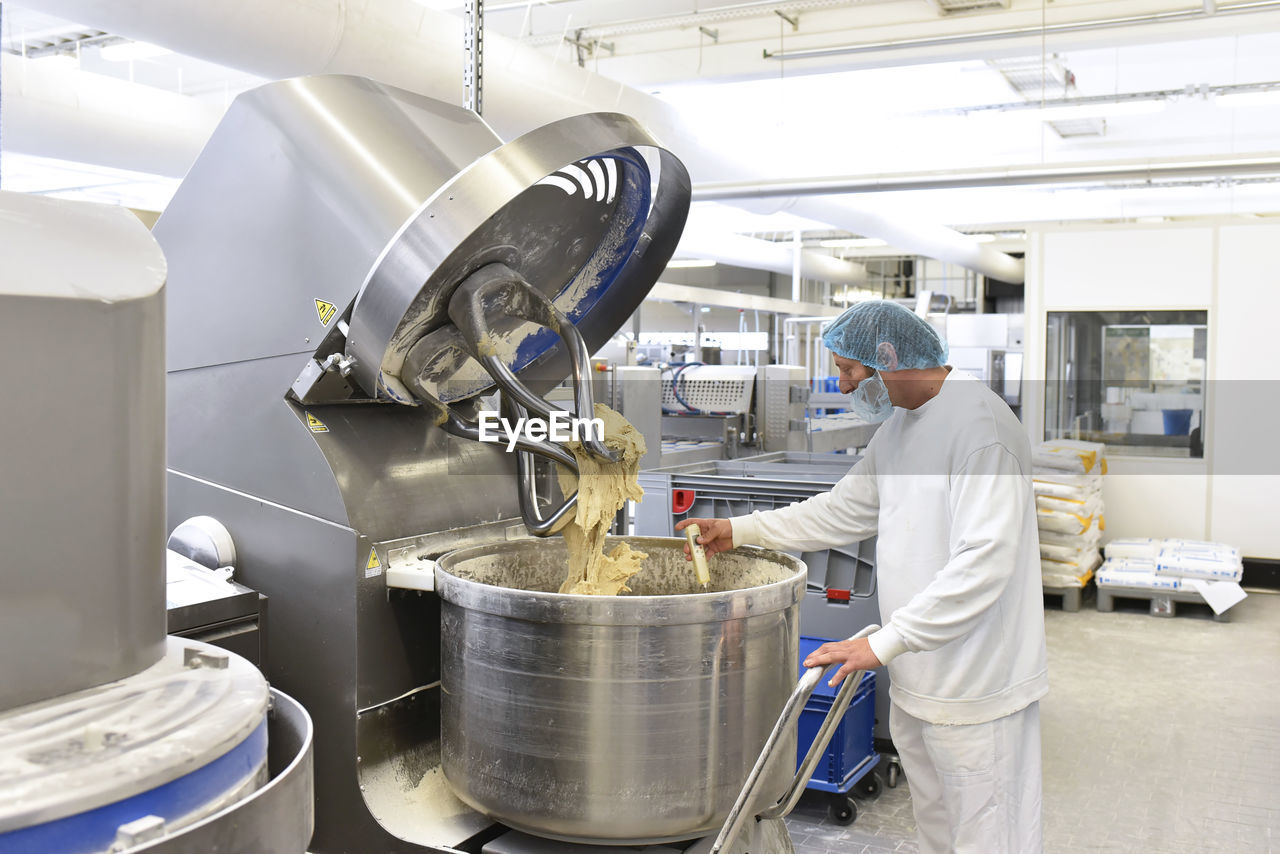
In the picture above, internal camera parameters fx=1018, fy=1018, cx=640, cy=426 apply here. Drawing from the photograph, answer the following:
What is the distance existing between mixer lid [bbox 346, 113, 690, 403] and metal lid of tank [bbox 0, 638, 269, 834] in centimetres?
61

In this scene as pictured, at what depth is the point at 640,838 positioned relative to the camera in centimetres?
A: 145

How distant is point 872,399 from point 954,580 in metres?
0.45

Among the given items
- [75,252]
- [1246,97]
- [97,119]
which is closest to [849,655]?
[75,252]

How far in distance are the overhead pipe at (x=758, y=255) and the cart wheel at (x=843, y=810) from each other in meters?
5.51

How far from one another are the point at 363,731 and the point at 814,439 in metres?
4.11

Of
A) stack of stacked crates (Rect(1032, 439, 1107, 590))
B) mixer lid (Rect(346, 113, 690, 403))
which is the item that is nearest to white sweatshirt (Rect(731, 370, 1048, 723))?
mixer lid (Rect(346, 113, 690, 403))

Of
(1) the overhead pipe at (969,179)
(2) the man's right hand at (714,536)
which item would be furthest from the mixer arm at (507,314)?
(1) the overhead pipe at (969,179)

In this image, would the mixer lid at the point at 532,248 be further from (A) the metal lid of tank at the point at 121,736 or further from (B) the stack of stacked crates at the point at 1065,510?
(B) the stack of stacked crates at the point at 1065,510

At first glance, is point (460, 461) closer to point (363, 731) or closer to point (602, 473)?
point (602, 473)

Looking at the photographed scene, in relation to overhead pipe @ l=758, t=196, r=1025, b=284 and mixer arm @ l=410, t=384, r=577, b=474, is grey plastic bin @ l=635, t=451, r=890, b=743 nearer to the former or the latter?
mixer arm @ l=410, t=384, r=577, b=474

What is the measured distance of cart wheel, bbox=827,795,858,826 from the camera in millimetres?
2914

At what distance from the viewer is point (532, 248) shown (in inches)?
63.3

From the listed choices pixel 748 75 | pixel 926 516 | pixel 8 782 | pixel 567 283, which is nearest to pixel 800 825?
pixel 926 516

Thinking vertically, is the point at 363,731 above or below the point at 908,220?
below
